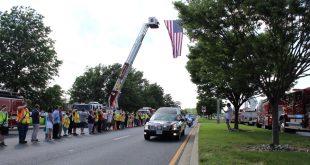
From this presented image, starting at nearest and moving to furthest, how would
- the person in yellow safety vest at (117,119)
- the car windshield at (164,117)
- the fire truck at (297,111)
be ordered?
the car windshield at (164,117), the fire truck at (297,111), the person in yellow safety vest at (117,119)

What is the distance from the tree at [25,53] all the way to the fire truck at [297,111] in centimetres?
2995

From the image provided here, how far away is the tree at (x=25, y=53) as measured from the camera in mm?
46562

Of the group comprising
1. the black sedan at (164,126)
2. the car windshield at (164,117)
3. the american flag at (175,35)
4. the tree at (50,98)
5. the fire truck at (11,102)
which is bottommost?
the black sedan at (164,126)

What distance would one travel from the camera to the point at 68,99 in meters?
99.1

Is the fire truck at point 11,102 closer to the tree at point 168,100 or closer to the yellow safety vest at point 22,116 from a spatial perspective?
the yellow safety vest at point 22,116

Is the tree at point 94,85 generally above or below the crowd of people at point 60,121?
above

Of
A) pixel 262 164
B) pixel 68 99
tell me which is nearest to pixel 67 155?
pixel 262 164

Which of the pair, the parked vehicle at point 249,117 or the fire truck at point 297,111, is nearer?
the fire truck at point 297,111

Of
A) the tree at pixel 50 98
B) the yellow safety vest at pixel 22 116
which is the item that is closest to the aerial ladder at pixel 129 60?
the tree at pixel 50 98

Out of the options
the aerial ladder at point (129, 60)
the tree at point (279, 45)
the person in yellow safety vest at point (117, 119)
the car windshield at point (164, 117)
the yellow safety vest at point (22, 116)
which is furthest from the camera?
the aerial ladder at point (129, 60)

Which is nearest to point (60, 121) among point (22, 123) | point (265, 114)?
point (22, 123)

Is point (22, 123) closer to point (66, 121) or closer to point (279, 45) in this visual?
point (66, 121)

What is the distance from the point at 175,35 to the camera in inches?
1086

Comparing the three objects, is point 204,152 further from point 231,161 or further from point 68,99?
point 68,99
